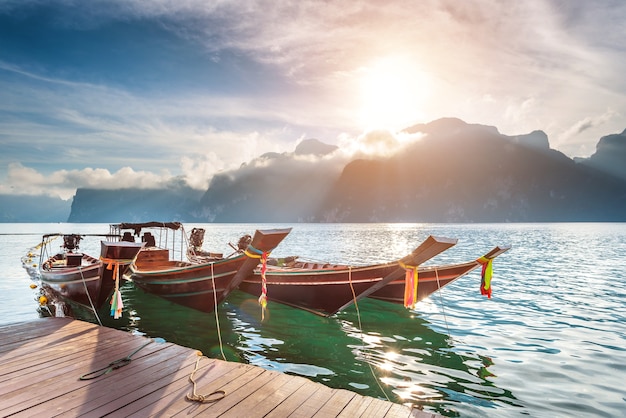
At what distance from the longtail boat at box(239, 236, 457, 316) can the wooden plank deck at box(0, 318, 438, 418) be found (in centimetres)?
432

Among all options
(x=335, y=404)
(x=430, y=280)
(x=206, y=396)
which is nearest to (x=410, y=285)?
(x=430, y=280)

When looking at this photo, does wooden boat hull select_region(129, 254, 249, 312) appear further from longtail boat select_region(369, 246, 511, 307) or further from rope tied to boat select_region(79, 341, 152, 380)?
longtail boat select_region(369, 246, 511, 307)

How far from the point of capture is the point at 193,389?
16.6 ft

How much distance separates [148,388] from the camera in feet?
16.7

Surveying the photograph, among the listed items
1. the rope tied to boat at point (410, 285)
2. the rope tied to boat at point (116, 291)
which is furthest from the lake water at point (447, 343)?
the rope tied to boat at point (116, 291)

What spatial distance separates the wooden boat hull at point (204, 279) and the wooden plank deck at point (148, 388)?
3237mm

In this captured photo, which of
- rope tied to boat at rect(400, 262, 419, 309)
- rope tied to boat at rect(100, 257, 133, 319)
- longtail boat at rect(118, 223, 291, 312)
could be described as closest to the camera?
rope tied to boat at rect(100, 257, 133, 319)

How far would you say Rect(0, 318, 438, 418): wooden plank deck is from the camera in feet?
14.9

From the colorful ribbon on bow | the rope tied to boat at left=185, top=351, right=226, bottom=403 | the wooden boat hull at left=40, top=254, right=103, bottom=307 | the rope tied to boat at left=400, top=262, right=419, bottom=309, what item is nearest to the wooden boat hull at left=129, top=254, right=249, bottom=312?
the wooden boat hull at left=40, top=254, right=103, bottom=307

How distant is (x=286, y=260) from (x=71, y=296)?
32.8 ft

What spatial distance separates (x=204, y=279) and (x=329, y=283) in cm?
420

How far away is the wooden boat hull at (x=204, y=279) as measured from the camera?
10.1 metres

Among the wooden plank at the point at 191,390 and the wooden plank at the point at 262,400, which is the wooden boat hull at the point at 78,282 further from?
the wooden plank at the point at 262,400

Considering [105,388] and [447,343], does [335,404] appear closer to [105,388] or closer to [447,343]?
[105,388]
